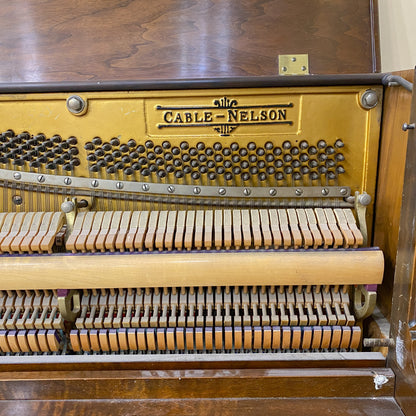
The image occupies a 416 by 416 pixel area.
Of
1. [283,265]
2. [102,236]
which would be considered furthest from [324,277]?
[102,236]

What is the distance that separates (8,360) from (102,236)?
55 cm

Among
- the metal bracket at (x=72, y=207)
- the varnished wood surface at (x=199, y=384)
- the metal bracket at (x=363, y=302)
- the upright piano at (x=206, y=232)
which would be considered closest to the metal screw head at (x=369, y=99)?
the upright piano at (x=206, y=232)

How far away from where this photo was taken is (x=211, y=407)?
119 cm

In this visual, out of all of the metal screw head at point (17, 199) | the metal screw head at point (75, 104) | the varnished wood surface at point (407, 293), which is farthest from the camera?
the metal screw head at point (17, 199)

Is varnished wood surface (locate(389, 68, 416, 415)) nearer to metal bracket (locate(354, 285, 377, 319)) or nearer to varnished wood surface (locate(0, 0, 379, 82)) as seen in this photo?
metal bracket (locate(354, 285, 377, 319))

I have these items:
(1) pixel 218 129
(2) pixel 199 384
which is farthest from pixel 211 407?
(1) pixel 218 129

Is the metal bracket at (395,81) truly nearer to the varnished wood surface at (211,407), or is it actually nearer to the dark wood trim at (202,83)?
the dark wood trim at (202,83)

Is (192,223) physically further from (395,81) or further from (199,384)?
(395,81)

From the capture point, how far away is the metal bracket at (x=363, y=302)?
1.30 m

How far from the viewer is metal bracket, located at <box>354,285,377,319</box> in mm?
1304

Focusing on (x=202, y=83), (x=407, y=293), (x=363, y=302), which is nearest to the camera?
(x=407, y=293)

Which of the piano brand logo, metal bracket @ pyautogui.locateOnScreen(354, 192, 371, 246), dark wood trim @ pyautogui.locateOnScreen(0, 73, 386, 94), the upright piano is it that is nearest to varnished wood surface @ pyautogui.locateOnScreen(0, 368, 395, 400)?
the upright piano

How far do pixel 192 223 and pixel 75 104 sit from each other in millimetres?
616

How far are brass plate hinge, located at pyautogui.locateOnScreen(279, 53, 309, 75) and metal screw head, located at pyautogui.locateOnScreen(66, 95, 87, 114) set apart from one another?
81 centimetres
